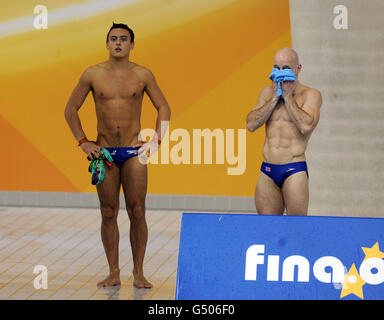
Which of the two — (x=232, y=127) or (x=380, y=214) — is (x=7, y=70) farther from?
(x=380, y=214)

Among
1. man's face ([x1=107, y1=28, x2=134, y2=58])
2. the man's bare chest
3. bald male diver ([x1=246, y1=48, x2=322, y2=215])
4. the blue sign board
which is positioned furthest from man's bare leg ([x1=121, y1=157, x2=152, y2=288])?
the blue sign board

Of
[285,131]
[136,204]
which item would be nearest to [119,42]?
[136,204]

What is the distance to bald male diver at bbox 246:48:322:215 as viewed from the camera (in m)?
5.61

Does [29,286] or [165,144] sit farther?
[165,144]

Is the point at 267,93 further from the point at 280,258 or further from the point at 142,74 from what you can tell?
the point at 280,258

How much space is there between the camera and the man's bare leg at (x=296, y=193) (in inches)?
224

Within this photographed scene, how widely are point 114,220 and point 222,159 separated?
3.35 metres

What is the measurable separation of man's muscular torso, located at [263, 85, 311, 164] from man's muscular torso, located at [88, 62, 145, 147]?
119cm

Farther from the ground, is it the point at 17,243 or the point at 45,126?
the point at 45,126

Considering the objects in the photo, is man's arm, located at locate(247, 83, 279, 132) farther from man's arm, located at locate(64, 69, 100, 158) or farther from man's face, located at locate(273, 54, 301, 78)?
man's arm, located at locate(64, 69, 100, 158)

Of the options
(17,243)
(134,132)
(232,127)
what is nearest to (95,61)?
(232,127)

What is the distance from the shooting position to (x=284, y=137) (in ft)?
18.8

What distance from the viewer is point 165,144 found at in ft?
32.3

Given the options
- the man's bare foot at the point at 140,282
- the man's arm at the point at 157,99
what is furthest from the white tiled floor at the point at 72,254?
the man's arm at the point at 157,99
